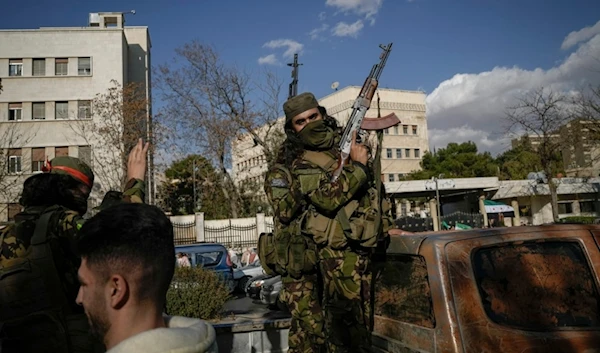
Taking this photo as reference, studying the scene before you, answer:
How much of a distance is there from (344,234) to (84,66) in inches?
1439

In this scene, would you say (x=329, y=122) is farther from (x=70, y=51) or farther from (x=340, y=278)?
(x=70, y=51)

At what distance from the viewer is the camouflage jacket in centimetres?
246

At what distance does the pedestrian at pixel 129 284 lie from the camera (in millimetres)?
1300

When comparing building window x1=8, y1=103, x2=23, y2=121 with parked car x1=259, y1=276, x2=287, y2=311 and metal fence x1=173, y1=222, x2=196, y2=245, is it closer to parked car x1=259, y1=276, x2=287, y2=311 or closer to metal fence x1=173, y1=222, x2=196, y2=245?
metal fence x1=173, y1=222, x2=196, y2=245

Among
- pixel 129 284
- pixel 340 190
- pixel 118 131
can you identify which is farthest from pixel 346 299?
pixel 118 131

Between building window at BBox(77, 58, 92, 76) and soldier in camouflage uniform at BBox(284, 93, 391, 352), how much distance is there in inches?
1405

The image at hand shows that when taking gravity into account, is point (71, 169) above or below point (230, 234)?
above

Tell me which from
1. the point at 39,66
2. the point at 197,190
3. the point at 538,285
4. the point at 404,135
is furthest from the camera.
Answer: the point at 404,135

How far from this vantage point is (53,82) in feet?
113

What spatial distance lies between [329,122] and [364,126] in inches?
22.8

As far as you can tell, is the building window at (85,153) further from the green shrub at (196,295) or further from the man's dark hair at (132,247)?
the man's dark hair at (132,247)

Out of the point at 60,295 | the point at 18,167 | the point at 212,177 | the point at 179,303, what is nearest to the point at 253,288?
the point at 179,303

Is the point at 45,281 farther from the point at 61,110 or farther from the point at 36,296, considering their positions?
the point at 61,110

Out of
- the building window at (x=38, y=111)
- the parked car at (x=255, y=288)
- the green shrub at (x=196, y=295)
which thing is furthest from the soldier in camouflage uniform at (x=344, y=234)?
the building window at (x=38, y=111)
